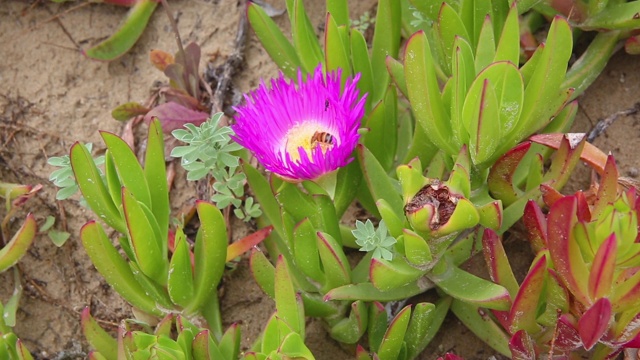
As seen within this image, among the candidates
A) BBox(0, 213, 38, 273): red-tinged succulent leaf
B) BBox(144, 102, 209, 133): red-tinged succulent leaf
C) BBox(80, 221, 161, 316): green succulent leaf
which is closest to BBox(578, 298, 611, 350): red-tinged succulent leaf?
BBox(80, 221, 161, 316): green succulent leaf

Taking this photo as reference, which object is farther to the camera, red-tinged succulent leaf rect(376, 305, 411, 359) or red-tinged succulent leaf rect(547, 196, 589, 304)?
red-tinged succulent leaf rect(376, 305, 411, 359)

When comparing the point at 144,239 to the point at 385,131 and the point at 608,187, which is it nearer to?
the point at 385,131

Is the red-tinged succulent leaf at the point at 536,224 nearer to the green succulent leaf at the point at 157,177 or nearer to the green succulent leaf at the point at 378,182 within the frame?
the green succulent leaf at the point at 378,182

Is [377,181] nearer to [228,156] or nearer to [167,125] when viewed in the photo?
[228,156]

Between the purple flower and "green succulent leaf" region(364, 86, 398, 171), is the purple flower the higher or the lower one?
the higher one

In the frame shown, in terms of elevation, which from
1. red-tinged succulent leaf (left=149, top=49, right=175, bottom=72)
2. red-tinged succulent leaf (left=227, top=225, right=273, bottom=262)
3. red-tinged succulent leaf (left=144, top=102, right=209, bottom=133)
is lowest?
red-tinged succulent leaf (left=227, top=225, right=273, bottom=262)

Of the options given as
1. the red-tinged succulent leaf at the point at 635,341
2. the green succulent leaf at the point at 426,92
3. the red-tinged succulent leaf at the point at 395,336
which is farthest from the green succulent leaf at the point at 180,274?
the red-tinged succulent leaf at the point at 635,341

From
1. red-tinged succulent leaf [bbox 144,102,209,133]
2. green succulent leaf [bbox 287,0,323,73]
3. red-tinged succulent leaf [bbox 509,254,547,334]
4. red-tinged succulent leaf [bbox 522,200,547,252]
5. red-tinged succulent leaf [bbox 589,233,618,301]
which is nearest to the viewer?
red-tinged succulent leaf [bbox 589,233,618,301]

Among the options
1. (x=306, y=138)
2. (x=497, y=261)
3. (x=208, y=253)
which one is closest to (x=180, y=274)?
(x=208, y=253)

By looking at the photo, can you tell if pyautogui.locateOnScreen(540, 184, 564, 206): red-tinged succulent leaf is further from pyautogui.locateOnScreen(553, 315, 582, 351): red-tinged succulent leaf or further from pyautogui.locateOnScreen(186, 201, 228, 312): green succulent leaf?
pyautogui.locateOnScreen(186, 201, 228, 312): green succulent leaf
